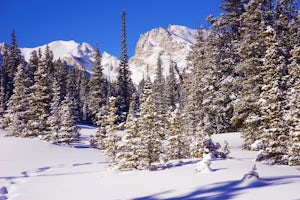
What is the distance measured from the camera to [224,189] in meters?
9.93

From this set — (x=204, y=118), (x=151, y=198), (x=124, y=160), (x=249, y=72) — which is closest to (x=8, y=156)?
(x=124, y=160)

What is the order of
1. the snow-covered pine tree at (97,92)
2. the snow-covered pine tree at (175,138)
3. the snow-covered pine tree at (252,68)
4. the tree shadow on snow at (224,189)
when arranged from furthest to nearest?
1. the snow-covered pine tree at (97,92)
2. the snow-covered pine tree at (252,68)
3. the snow-covered pine tree at (175,138)
4. the tree shadow on snow at (224,189)

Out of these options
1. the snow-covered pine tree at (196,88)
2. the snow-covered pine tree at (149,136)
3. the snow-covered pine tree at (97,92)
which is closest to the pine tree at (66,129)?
the snow-covered pine tree at (196,88)

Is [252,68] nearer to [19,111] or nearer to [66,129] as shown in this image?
[66,129]

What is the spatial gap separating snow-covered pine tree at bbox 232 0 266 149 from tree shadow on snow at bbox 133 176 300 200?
12.9 m

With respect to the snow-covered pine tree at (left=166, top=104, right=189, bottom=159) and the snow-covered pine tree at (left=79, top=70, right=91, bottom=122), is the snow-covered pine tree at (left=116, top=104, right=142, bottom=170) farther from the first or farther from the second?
the snow-covered pine tree at (left=79, top=70, right=91, bottom=122)

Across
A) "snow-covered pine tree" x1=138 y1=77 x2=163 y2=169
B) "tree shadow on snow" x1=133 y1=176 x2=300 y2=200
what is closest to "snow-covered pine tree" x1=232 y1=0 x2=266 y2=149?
"snow-covered pine tree" x1=138 y1=77 x2=163 y2=169

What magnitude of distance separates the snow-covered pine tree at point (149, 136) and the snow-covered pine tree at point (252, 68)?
9.63 m

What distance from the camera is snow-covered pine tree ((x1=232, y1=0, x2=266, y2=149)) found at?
23562 millimetres

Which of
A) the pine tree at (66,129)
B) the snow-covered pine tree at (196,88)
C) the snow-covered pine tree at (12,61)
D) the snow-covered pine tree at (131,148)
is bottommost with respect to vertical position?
the snow-covered pine tree at (131,148)

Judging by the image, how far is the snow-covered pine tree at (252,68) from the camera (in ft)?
77.3

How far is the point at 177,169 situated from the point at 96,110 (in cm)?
3297

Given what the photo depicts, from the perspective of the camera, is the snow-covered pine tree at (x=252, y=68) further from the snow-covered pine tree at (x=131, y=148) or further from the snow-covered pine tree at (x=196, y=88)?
the snow-covered pine tree at (x=196, y=88)

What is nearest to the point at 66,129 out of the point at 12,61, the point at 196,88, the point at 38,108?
the point at 38,108
